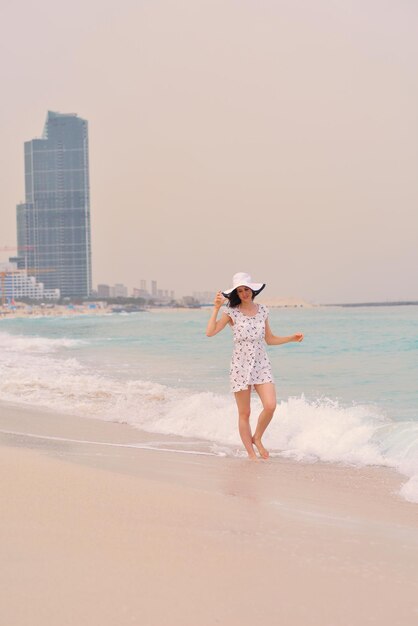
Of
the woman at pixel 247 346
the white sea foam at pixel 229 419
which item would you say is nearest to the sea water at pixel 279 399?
the white sea foam at pixel 229 419

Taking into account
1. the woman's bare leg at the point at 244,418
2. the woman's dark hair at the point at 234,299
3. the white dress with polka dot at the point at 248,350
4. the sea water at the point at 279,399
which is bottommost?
the sea water at the point at 279,399

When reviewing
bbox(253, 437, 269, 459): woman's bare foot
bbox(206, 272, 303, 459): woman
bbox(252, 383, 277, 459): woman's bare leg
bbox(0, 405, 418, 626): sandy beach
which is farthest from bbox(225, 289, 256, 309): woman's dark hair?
bbox(0, 405, 418, 626): sandy beach

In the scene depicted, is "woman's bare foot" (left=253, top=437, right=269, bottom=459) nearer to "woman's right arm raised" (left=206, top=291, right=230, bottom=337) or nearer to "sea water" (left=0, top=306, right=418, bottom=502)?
"sea water" (left=0, top=306, right=418, bottom=502)

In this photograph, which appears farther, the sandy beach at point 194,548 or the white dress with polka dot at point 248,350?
the white dress with polka dot at point 248,350

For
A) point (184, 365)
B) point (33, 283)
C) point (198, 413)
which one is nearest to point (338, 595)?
point (198, 413)

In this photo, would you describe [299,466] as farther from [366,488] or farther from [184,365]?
[184,365]

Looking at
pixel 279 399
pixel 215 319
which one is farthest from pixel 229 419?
pixel 279 399

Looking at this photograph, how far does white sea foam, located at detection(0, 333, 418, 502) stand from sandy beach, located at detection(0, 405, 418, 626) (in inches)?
41.4

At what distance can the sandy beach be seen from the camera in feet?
8.10

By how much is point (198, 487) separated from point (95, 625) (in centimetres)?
217

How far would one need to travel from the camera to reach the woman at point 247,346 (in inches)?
247

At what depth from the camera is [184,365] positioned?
→ 17.4 meters

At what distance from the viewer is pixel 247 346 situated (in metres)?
6.38

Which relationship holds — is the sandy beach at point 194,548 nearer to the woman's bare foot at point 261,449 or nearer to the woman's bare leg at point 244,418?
the woman's bare foot at point 261,449
